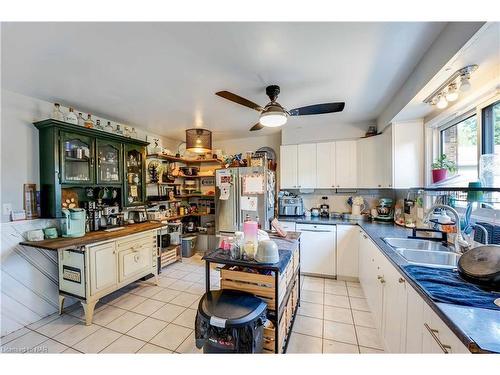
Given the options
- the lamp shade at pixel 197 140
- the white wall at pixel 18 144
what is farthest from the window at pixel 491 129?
the white wall at pixel 18 144

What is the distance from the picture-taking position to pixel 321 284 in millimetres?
2969

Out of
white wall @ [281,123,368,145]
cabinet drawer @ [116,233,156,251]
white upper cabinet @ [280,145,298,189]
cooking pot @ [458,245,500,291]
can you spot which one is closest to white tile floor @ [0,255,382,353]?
cabinet drawer @ [116,233,156,251]

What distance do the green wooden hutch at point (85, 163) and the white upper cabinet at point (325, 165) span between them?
286cm

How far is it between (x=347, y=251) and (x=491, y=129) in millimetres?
2011

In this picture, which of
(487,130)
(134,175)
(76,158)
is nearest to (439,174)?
(487,130)

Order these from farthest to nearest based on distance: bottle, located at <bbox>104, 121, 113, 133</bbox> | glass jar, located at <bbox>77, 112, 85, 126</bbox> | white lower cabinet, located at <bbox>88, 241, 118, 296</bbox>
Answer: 1. bottle, located at <bbox>104, 121, 113, 133</bbox>
2. glass jar, located at <bbox>77, 112, 85, 126</bbox>
3. white lower cabinet, located at <bbox>88, 241, 118, 296</bbox>

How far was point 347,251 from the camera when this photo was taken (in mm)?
3004

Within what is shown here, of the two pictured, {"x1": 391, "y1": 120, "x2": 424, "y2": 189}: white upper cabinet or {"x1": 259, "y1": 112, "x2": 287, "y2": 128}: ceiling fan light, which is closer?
{"x1": 259, "y1": 112, "x2": 287, "y2": 128}: ceiling fan light

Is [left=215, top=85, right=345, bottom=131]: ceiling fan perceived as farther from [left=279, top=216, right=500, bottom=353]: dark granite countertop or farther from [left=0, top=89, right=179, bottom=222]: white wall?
[left=0, top=89, right=179, bottom=222]: white wall

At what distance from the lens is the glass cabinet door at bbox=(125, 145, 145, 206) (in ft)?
10.1

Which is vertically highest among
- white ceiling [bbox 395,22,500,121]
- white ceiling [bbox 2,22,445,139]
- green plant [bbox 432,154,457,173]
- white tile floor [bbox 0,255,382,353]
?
white ceiling [bbox 2,22,445,139]

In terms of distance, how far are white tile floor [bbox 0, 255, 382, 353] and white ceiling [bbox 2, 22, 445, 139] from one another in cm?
239

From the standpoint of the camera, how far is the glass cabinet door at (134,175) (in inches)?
121

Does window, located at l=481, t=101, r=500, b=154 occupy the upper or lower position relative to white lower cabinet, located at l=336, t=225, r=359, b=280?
upper
